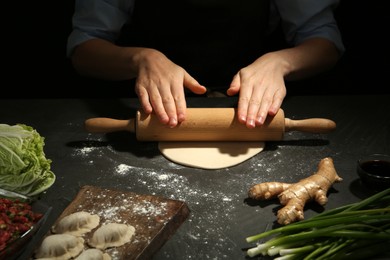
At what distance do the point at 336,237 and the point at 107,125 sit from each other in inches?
49.6

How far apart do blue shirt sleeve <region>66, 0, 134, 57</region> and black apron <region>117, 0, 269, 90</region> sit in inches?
3.9

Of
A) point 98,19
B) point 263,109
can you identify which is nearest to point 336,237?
point 263,109

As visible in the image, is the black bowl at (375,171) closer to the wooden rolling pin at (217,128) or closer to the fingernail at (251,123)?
the wooden rolling pin at (217,128)

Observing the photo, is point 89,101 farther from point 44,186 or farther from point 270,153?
point 270,153

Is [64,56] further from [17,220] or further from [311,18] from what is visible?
[17,220]

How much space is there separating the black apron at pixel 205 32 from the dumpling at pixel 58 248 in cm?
171

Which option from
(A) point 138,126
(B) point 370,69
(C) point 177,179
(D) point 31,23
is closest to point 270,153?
(C) point 177,179

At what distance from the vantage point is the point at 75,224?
1837mm

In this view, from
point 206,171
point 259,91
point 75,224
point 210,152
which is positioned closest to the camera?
point 75,224

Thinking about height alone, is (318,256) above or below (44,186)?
above

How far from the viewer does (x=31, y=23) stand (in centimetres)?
395

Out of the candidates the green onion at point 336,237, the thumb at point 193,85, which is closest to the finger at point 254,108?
the thumb at point 193,85

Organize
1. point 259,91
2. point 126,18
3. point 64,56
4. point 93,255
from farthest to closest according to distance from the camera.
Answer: point 64,56 → point 126,18 → point 259,91 → point 93,255

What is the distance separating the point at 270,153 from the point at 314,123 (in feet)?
0.87
